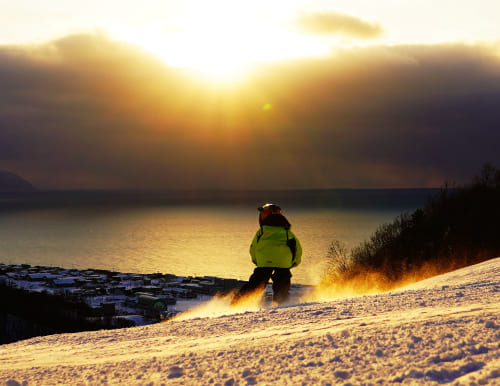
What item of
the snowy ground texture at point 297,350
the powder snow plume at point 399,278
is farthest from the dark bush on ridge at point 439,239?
the snowy ground texture at point 297,350

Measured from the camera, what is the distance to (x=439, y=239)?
62.6 feet

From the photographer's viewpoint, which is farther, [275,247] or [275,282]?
[275,282]

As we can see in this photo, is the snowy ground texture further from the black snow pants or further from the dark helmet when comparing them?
the dark helmet

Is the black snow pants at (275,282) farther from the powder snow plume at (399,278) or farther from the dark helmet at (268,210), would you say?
the powder snow plume at (399,278)

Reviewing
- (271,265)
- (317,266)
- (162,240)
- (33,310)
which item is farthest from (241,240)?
(271,265)

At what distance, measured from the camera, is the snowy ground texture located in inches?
140

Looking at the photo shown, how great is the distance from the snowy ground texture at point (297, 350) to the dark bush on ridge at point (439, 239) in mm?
11074

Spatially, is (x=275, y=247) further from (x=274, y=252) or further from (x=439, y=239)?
(x=439, y=239)

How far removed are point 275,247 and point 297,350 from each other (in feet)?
14.6

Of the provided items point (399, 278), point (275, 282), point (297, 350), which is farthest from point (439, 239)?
point (297, 350)

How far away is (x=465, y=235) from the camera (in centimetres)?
1786

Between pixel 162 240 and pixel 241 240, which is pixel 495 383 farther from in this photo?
pixel 162 240

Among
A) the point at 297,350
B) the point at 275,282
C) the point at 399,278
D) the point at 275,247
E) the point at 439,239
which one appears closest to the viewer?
the point at 297,350

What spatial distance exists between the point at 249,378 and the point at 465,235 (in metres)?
16.1
